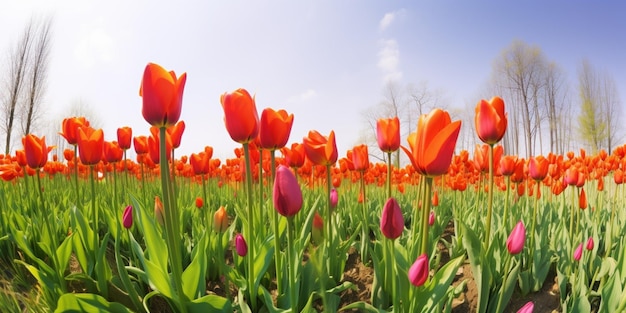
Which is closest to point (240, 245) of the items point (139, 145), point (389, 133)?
point (389, 133)

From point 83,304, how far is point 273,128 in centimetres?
Answer: 99

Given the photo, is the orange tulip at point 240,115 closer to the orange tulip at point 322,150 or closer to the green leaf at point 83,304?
the orange tulip at point 322,150

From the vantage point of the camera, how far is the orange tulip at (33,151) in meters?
2.13

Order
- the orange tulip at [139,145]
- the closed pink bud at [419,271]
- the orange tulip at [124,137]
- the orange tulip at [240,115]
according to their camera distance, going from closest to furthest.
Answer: the closed pink bud at [419,271], the orange tulip at [240,115], the orange tulip at [124,137], the orange tulip at [139,145]

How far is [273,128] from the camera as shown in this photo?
154cm

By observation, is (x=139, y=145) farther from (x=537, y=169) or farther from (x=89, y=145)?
(x=537, y=169)

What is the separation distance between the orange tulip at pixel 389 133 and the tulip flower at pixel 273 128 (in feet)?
1.45

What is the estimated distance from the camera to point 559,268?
7.93 feet

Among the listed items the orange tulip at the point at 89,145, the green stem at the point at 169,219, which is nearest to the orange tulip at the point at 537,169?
the green stem at the point at 169,219

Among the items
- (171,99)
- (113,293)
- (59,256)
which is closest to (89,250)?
(59,256)

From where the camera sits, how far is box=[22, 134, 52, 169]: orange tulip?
213cm

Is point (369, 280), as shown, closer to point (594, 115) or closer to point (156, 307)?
point (156, 307)

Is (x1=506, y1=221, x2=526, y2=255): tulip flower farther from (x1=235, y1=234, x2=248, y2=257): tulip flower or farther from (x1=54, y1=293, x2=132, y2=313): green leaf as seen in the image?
(x1=54, y1=293, x2=132, y2=313): green leaf

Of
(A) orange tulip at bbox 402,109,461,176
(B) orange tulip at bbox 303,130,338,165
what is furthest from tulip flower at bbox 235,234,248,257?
(A) orange tulip at bbox 402,109,461,176
